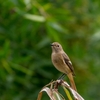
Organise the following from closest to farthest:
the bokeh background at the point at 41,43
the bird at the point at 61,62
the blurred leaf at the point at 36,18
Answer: the bird at the point at 61,62, the blurred leaf at the point at 36,18, the bokeh background at the point at 41,43

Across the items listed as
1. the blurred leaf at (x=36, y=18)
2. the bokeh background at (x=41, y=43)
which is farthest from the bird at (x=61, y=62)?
the blurred leaf at (x=36, y=18)

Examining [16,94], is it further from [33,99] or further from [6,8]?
[6,8]

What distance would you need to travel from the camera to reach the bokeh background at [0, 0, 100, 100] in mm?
4961

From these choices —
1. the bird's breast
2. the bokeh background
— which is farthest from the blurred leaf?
the bird's breast

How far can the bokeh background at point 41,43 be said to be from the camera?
4.96 m

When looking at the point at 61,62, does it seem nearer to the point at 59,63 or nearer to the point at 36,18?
the point at 59,63

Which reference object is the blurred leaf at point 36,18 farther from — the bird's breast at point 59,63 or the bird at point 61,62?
the bird's breast at point 59,63

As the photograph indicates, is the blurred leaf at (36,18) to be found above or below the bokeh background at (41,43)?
below

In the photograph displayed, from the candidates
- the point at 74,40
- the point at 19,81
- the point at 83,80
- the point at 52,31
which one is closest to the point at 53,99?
the point at 52,31

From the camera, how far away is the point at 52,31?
4.96m

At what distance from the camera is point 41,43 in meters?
6.17

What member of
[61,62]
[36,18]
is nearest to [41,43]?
[36,18]

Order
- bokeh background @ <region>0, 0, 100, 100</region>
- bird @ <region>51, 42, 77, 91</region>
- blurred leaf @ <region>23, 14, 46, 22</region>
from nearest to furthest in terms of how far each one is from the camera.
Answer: bird @ <region>51, 42, 77, 91</region>, blurred leaf @ <region>23, 14, 46, 22</region>, bokeh background @ <region>0, 0, 100, 100</region>

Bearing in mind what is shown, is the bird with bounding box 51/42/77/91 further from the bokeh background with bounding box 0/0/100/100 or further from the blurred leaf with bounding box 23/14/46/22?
the blurred leaf with bounding box 23/14/46/22
